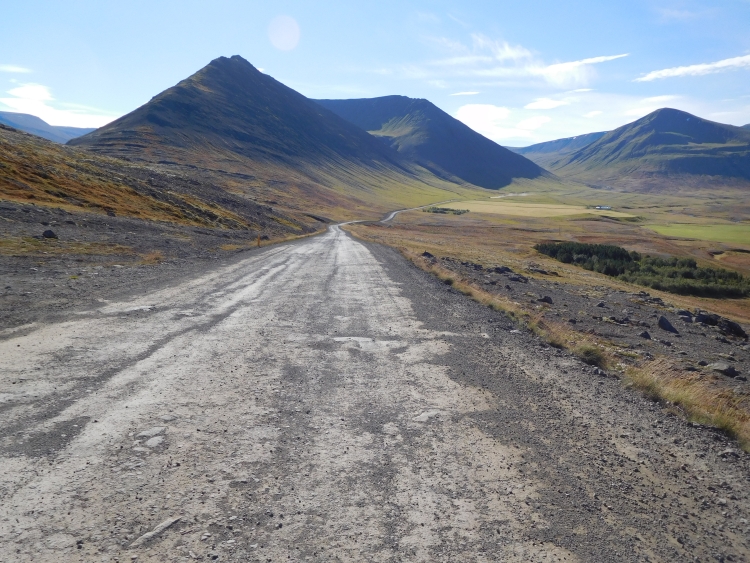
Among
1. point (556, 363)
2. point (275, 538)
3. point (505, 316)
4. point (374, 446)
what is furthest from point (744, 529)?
point (505, 316)

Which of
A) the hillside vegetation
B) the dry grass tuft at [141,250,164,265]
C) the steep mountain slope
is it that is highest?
the steep mountain slope

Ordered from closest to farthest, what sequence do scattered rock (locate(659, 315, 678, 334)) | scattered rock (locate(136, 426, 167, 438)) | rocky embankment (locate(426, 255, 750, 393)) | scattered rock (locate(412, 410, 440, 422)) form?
1. scattered rock (locate(136, 426, 167, 438))
2. scattered rock (locate(412, 410, 440, 422))
3. rocky embankment (locate(426, 255, 750, 393))
4. scattered rock (locate(659, 315, 678, 334))

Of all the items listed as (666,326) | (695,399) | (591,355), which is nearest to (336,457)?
(695,399)

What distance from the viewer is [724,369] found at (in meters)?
11.3

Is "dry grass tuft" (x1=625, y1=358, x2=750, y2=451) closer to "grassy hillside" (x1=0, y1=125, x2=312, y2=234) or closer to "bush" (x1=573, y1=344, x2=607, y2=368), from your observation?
A: "bush" (x1=573, y1=344, x2=607, y2=368)

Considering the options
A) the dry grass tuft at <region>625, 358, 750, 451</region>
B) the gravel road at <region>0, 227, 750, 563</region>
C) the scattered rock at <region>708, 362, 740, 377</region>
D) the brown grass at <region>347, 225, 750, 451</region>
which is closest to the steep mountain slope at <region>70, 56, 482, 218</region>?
the brown grass at <region>347, 225, 750, 451</region>

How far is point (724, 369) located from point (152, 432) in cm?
1251

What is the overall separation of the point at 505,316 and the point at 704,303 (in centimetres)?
2964

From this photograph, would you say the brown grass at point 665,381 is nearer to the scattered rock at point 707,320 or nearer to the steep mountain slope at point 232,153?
the scattered rock at point 707,320

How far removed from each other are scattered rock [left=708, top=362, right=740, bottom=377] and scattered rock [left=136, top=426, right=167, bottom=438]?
12211mm

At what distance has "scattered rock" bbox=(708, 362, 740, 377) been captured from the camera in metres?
11.2

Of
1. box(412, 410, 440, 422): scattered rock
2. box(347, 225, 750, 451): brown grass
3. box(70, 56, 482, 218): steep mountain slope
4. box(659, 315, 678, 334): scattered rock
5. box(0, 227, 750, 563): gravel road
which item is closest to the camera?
box(0, 227, 750, 563): gravel road

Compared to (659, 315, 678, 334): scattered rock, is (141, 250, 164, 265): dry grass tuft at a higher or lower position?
higher

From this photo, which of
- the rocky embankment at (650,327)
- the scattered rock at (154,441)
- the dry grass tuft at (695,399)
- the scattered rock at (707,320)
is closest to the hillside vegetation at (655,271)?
the rocky embankment at (650,327)
